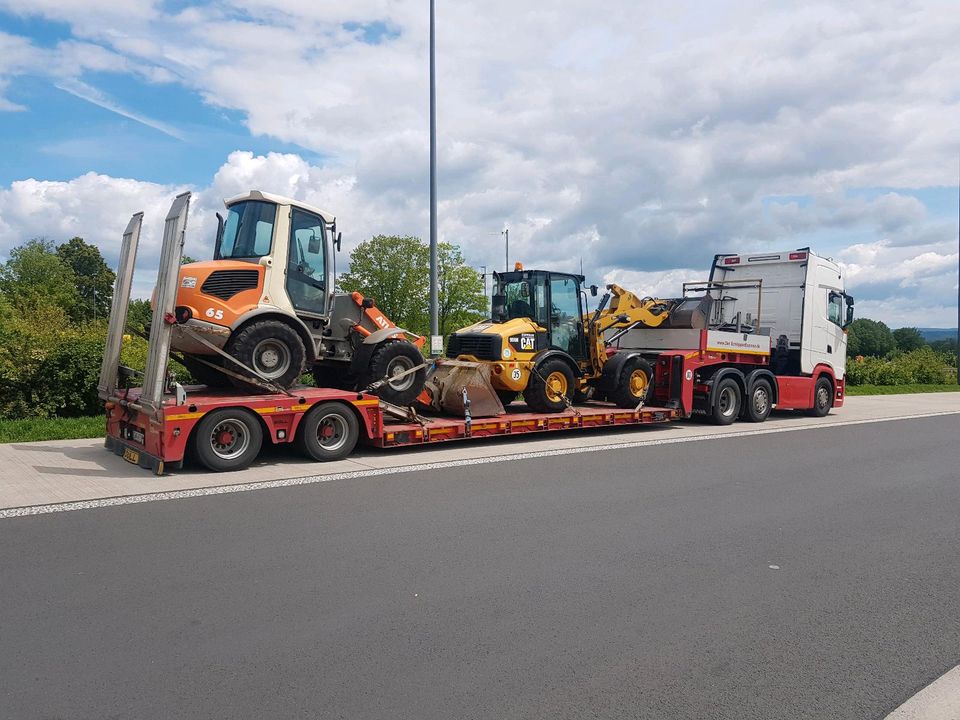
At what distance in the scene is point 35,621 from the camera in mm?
4754

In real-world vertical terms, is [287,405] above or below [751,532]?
above

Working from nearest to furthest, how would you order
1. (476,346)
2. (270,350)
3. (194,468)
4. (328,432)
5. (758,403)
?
(194,468) < (270,350) < (328,432) < (476,346) < (758,403)

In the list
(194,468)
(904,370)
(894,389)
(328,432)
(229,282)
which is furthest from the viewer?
(904,370)

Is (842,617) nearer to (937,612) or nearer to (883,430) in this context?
(937,612)

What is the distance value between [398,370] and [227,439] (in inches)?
113

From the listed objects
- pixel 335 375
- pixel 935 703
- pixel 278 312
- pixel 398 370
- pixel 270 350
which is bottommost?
pixel 935 703

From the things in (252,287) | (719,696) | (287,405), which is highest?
(252,287)

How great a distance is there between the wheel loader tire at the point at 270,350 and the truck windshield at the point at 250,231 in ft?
3.40

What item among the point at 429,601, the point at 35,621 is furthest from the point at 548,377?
the point at 35,621

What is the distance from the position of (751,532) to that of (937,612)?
77.8 inches

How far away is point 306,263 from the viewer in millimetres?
10992

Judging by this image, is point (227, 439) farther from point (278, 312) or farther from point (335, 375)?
Result: point (335, 375)

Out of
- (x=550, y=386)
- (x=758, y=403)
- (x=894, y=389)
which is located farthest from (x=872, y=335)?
(x=550, y=386)

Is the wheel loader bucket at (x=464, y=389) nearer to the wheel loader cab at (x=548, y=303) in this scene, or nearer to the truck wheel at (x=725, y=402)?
the wheel loader cab at (x=548, y=303)
